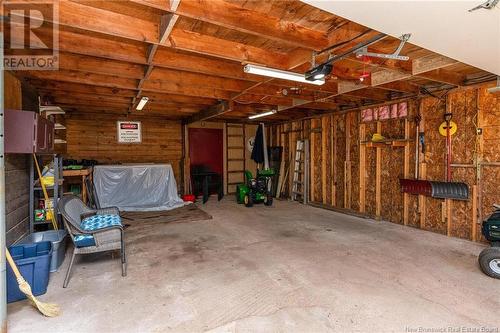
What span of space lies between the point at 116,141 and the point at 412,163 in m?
7.15

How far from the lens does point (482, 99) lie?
391 cm

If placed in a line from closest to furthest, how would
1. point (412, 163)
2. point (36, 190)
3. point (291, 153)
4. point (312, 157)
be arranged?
point (36, 190) → point (412, 163) → point (312, 157) → point (291, 153)

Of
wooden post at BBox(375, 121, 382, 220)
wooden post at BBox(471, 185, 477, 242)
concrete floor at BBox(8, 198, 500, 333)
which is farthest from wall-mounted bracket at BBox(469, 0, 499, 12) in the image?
wooden post at BBox(375, 121, 382, 220)

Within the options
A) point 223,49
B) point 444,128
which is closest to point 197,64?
point 223,49

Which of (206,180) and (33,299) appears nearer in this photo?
(33,299)

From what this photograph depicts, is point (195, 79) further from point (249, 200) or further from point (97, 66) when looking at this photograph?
point (249, 200)

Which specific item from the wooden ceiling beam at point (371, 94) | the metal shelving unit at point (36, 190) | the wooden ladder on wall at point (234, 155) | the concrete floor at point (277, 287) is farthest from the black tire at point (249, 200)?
the metal shelving unit at point (36, 190)

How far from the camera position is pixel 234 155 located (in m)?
8.95

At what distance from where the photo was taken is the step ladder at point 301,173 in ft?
23.8

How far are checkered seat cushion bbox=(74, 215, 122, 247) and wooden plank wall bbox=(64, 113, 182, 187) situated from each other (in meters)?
4.35

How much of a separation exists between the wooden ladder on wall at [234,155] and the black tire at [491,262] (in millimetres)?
6745

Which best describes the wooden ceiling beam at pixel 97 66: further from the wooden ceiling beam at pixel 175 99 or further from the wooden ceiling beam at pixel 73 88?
the wooden ceiling beam at pixel 175 99

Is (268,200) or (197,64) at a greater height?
(197,64)

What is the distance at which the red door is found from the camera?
8398 mm
